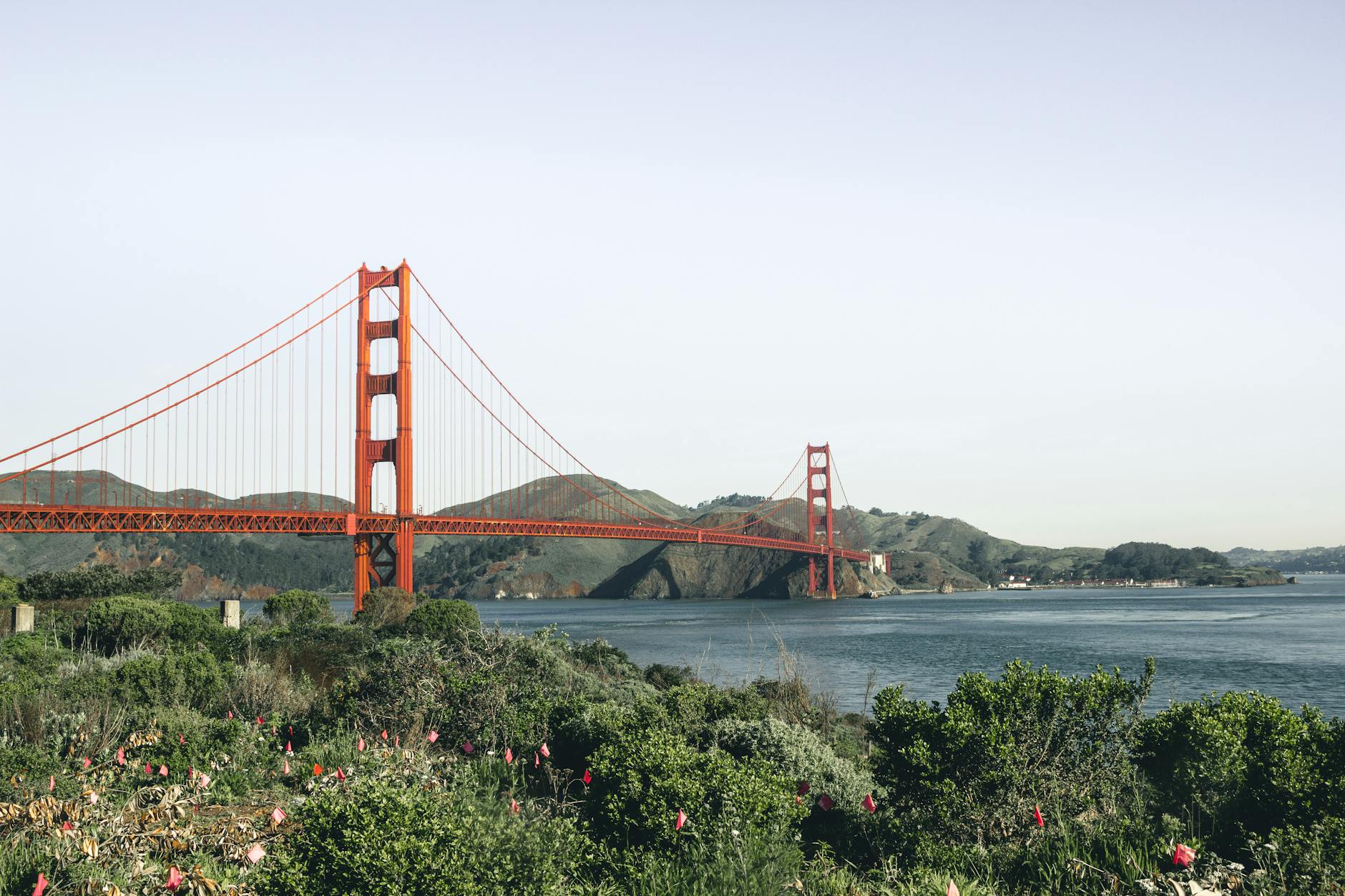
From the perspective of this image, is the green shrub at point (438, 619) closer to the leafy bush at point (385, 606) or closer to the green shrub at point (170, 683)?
the leafy bush at point (385, 606)

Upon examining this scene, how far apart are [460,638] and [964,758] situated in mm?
7880

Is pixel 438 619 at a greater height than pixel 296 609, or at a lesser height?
greater

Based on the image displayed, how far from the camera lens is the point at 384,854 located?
4938 mm

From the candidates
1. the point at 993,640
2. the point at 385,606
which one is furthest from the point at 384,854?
the point at 993,640

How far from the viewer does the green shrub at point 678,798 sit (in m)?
6.79

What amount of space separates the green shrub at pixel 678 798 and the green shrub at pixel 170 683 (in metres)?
8.14

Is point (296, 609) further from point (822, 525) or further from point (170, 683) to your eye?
point (822, 525)

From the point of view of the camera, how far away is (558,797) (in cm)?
914

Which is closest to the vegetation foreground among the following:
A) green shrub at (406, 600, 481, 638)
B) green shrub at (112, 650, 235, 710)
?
green shrub at (112, 650, 235, 710)

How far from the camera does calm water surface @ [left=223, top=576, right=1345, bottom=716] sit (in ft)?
108

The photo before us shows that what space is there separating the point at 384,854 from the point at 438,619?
21526 millimetres

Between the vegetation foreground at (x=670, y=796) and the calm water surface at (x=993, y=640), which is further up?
the vegetation foreground at (x=670, y=796)

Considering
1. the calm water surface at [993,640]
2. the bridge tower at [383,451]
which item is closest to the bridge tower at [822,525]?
the calm water surface at [993,640]

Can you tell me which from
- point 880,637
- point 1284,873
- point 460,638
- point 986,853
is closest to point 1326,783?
point 1284,873
